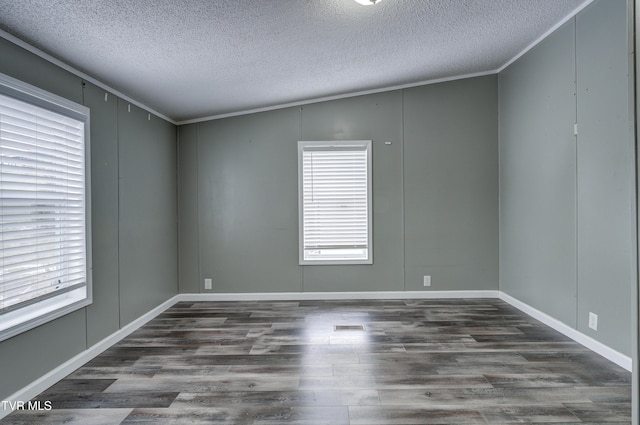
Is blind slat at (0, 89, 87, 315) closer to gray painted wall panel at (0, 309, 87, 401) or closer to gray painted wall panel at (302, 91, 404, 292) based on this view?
gray painted wall panel at (0, 309, 87, 401)

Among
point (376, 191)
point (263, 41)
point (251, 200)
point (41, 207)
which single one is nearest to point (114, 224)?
point (41, 207)

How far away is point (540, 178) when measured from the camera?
152 inches

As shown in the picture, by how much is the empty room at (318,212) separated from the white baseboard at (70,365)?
0.02 meters

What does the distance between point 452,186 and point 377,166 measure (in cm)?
108

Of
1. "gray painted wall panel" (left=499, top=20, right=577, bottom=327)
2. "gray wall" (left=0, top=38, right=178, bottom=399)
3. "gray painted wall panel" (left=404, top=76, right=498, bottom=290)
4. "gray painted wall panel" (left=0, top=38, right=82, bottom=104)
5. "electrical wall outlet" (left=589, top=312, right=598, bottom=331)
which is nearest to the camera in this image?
"gray painted wall panel" (left=0, top=38, right=82, bottom=104)

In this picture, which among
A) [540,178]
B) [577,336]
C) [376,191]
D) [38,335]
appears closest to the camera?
[38,335]

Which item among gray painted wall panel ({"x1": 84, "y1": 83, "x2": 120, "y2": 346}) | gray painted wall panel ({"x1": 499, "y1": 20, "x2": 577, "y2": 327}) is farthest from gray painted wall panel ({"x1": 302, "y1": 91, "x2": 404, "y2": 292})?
gray painted wall panel ({"x1": 84, "y1": 83, "x2": 120, "y2": 346})

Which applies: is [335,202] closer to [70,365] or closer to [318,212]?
[318,212]

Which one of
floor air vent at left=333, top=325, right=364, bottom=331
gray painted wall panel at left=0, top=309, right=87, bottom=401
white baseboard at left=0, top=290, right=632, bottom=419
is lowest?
floor air vent at left=333, top=325, right=364, bottom=331

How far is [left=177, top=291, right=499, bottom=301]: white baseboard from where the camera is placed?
478 centimetres

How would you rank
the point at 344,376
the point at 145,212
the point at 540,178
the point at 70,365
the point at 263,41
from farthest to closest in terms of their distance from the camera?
the point at 145,212 < the point at 540,178 < the point at 263,41 < the point at 70,365 < the point at 344,376

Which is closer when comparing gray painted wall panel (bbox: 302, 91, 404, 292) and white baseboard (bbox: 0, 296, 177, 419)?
white baseboard (bbox: 0, 296, 177, 419)

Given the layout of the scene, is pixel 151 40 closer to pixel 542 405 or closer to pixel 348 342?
pixel 348 342

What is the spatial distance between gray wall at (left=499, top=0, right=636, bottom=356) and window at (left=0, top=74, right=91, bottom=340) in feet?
13.1
